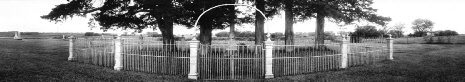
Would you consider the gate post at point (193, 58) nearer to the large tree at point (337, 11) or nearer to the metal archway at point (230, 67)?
the metal archway at point (230, 67)

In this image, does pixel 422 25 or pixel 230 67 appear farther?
pixel 422 25

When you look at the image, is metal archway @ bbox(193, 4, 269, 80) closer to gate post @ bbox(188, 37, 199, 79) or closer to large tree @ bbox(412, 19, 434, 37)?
gate post @ bbox(188, 37, 199, 79)

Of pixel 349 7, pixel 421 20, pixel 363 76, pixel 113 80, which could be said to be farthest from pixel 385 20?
pixel 421 20

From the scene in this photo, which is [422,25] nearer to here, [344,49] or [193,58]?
[344,49]

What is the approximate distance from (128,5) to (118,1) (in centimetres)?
77

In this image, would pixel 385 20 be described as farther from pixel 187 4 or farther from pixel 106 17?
pixel 106 17

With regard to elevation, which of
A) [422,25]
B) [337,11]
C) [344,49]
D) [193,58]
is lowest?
[193,58]

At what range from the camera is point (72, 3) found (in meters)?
21.0

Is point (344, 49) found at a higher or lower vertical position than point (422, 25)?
lower

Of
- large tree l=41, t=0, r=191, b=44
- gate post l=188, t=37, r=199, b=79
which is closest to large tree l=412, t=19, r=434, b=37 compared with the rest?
large tree l=41, t=0, r=191, b=44

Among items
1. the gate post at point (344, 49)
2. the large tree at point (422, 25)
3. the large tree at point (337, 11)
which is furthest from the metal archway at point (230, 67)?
the large tree at point (422, 25)

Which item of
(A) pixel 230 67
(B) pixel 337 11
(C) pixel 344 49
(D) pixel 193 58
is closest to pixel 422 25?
(B) pixel 337 11

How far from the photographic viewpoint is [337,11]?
781 inches

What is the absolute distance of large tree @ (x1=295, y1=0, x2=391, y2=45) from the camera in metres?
19.3
